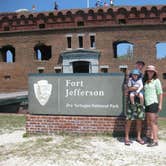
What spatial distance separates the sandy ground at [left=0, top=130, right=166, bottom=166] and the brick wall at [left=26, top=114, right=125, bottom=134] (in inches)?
10.1

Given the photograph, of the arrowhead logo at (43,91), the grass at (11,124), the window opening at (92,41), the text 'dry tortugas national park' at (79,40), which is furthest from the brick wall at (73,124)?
the window opening at (92,41)

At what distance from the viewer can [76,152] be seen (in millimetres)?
6664

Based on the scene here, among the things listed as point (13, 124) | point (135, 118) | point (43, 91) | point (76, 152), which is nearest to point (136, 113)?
point (135, 118)

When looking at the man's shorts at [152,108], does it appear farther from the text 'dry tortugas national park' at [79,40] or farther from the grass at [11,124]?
the text 'dry tortugas national park' at [79,40]

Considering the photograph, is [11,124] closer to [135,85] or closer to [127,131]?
[127,131]

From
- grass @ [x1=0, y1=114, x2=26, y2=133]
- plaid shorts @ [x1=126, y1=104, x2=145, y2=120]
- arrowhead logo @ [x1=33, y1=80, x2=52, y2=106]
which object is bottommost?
grass @ [x1=0, y1=114, x2=26, y2=133]

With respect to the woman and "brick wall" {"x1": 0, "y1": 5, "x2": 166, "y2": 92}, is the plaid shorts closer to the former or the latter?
the woman

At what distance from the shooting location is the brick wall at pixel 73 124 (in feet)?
26.9

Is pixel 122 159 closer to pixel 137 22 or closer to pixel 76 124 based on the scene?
pixel 76 124

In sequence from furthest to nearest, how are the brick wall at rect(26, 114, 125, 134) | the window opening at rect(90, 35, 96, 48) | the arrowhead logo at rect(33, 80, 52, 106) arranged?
the window opening at rect(90, 35, 96, 48)
the arrowhead logo at rect(33, 80, 52, 106)
the brick wall at rect(26, 114, 125, 134)

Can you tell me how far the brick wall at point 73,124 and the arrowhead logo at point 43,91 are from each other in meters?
0.38

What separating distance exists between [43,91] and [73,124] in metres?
1.01

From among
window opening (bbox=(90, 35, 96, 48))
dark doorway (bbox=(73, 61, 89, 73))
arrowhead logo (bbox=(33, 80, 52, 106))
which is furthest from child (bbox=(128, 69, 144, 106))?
dark doorway (bbox=(73, 61, 89, 73))

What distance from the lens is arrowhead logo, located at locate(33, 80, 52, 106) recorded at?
8641mm
